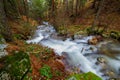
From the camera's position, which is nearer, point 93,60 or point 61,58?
point 61,58

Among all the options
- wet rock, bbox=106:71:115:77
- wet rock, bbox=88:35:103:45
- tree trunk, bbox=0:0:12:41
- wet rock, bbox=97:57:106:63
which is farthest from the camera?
wet rock, bbox=88:35:103:45

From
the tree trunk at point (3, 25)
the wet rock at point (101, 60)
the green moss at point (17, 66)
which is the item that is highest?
the tree trunk at point (3, 25)

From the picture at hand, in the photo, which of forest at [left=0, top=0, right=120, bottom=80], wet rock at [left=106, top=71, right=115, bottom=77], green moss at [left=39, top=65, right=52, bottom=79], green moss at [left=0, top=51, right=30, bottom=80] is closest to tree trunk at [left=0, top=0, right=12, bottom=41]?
forest at [left=0, top=0, right=120, bottom=80]

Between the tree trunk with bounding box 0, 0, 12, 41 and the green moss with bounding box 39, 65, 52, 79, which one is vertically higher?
the tree trunk with bounding box 0, 0, 12, 41

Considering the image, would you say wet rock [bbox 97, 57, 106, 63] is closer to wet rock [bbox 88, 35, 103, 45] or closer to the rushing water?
the rushing water

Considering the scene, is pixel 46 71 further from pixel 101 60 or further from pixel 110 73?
pixel 101 60

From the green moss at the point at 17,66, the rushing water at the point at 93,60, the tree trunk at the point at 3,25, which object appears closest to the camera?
the green moss at the point at 17,66

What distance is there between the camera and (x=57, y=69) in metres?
8.01

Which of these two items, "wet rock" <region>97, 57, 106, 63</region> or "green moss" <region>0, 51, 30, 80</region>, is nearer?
"green moss" <region>0, 51, 30, 80</region>

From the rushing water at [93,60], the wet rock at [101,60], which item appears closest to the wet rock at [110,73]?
the rushing water at [93,60]

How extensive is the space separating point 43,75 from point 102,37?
897 cm

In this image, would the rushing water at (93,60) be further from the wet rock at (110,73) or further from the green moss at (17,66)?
the green moss at (17,66)

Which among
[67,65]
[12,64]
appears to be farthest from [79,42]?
[12,64]

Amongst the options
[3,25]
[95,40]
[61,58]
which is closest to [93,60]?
[61,58]
